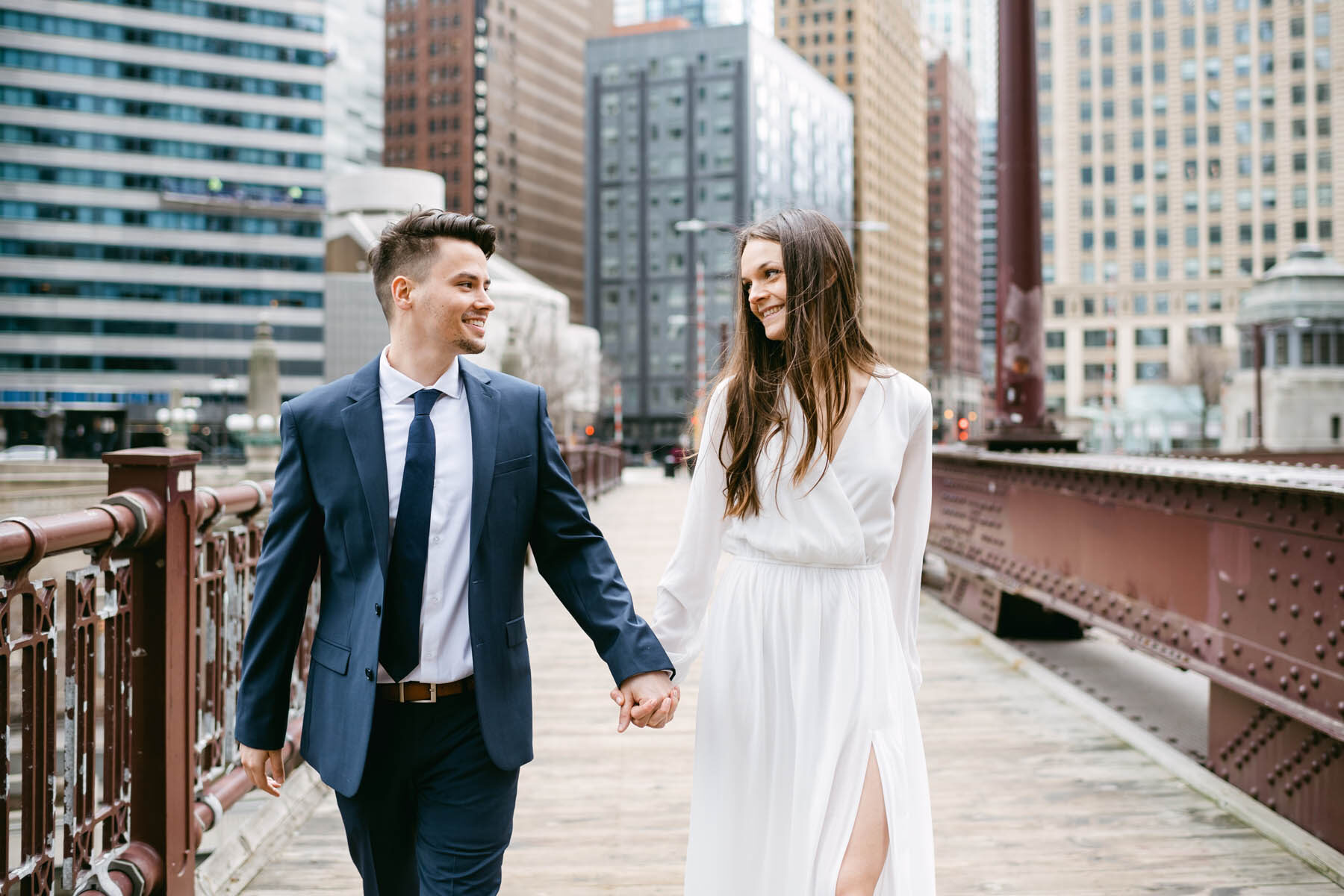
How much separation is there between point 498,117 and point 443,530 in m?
137

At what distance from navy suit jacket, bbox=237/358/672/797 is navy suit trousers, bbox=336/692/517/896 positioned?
2.7 inches

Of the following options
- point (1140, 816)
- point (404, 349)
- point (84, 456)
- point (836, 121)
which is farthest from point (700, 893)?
point (836, 121)

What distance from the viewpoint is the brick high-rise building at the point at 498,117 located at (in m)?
130

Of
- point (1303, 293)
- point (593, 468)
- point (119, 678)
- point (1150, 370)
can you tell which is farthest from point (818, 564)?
point (1150, 370)

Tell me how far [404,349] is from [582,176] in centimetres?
15094

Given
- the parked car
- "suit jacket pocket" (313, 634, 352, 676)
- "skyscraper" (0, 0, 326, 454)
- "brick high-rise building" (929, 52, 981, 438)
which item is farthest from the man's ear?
"brick high-rise building" (929, 52, 981, 438)

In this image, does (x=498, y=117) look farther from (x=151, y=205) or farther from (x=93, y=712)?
(x=93, y=712)

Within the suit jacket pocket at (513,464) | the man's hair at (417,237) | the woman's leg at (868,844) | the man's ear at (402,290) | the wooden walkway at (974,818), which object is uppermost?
the man's hair at (417,237)

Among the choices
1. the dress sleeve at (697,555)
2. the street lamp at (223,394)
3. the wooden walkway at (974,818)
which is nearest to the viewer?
the dress sleeve at (697,555)

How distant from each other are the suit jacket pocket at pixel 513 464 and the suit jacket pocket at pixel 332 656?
20.7 inches

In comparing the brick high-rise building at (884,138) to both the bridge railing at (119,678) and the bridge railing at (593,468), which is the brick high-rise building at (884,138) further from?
the bridge railing at (119,678)

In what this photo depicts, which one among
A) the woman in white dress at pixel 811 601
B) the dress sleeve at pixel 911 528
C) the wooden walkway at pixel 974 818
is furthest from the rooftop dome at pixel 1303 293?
the woman in white dress at pixel 811 601

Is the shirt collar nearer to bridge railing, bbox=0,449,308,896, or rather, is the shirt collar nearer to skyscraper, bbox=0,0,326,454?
bridge railing, bbox=0,449,308,896

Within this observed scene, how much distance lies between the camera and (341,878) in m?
4.12
